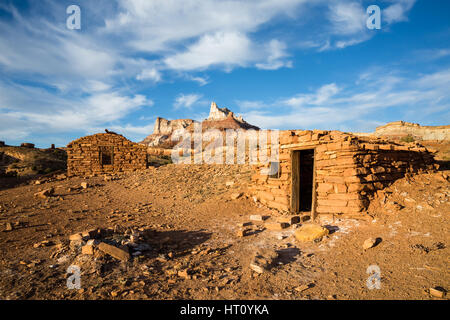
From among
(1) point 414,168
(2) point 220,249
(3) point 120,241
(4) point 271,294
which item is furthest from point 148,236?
(1) point 414,168

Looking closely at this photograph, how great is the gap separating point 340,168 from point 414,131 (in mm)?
22275

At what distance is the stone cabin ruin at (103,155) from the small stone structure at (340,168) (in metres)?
11.5

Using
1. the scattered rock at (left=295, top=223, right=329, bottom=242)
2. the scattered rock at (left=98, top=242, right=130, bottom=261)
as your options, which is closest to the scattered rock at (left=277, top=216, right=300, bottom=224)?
the scattered rock at (left=295, top=223, right=329, bottom=242)

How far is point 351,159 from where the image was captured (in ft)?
19.6

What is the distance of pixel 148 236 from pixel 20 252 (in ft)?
7.78

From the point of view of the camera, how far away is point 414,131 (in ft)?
72.5

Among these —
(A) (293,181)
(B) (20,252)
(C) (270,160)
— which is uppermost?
(C) (270,160)

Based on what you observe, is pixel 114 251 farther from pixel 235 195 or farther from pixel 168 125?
pixel 168 125

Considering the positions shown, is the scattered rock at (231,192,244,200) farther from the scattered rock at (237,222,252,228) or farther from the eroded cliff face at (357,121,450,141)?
the eroded cliff face at (357,121,450,141)

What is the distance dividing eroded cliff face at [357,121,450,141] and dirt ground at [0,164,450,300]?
60.1ft

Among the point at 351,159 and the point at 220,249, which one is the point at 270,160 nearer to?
the point at 351,159

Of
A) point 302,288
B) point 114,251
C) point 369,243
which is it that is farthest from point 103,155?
point 369,243

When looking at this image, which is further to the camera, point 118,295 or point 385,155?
point 385,155
